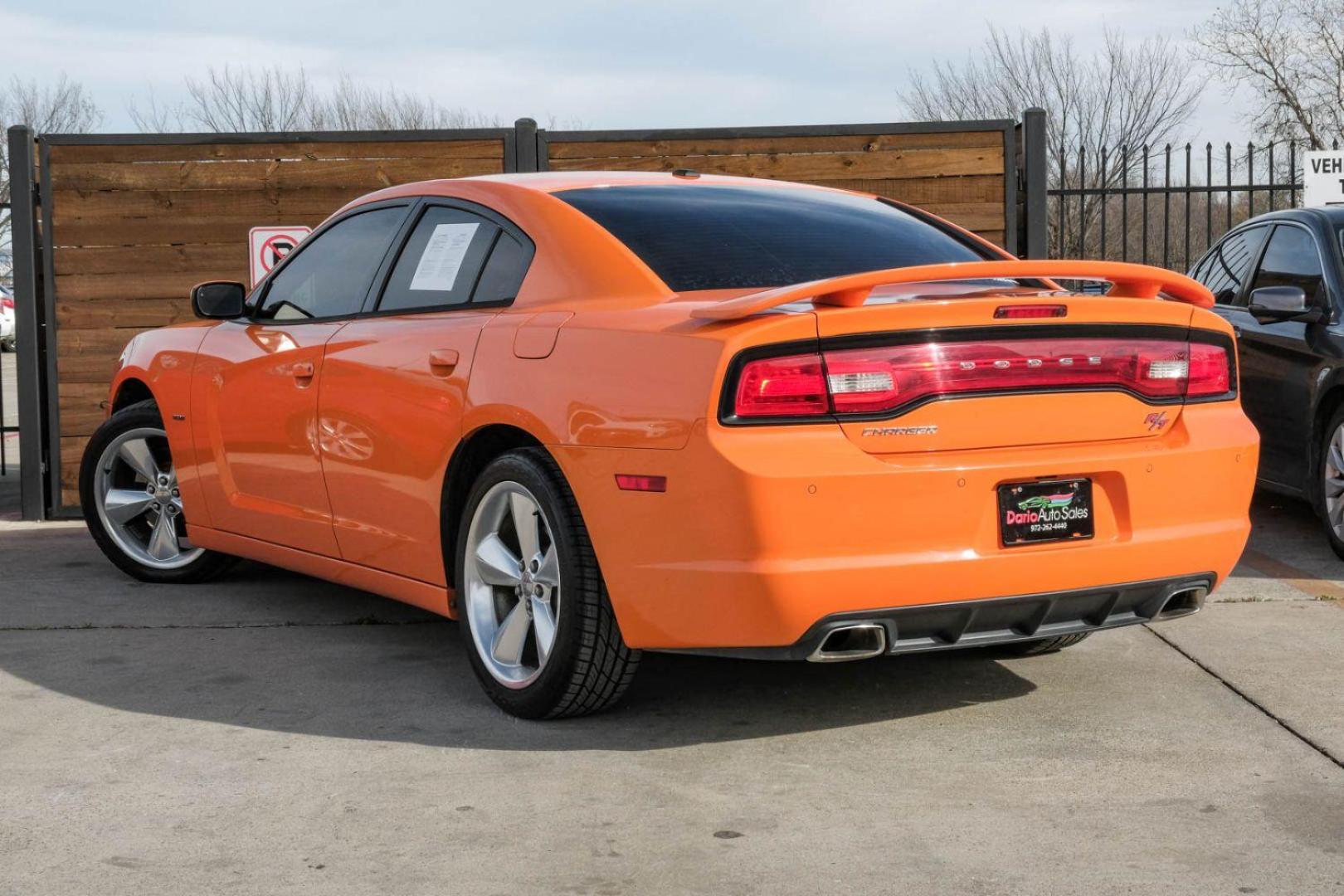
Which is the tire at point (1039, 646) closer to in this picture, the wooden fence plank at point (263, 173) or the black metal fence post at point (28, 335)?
the wooden fence plank at point (263, 173)

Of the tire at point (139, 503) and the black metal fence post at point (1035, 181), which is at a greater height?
the black metal fence post at point (1035, 181)

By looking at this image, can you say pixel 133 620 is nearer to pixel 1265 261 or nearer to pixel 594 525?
pixel 594 525

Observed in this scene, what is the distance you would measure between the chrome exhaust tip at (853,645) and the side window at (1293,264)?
438 cm

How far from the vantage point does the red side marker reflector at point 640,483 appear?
12.7 ft

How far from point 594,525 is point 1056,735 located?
1328 mm

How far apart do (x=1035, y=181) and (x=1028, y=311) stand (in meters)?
5.17

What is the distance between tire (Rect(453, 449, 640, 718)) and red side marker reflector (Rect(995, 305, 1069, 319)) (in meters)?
1.17

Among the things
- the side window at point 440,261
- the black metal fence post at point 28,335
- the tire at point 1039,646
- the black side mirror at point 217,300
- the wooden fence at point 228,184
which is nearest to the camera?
the side window at point 440,261

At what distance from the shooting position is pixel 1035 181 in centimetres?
888


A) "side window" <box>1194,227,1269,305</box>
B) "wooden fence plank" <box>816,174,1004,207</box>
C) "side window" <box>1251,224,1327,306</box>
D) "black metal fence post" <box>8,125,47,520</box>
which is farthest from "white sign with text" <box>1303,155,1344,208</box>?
"black metal fence post" <box>8,125,47,520</box>

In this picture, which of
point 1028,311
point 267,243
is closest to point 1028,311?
point 1028,311

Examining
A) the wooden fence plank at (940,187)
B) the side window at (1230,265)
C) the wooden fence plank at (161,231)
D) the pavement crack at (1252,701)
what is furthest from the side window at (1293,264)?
the wooden fence plank at (161,231)

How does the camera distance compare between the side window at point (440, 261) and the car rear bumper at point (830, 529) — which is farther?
the side window at point (440, 261)

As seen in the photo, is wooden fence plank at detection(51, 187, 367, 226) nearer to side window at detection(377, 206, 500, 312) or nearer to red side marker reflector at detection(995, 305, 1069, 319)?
side window at detection(377, 206, 500, 312)
